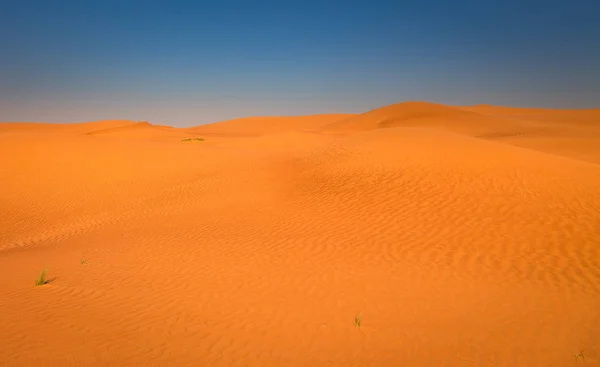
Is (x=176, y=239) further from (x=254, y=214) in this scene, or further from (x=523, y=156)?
(x=523, y=156)

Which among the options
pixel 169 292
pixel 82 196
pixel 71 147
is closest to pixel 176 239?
pixel 169 292

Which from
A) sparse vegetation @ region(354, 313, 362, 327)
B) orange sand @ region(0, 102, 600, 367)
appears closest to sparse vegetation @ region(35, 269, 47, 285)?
orange sand @ region(0, 102, 600, 367)

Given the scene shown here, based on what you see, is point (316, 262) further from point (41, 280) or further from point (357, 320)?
point (41, 280)

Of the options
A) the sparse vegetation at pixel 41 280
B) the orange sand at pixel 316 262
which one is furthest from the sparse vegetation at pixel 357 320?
the sparse vegetation at pixel 41 280

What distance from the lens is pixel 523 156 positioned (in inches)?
579

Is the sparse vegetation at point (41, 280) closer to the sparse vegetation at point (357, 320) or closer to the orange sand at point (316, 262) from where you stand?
the orange sand at point (316, 262)

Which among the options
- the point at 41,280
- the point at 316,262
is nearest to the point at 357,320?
the point at 316,262

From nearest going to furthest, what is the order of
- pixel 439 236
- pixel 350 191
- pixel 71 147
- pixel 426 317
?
pixel 426 317
pixel 439 236
pixel 350 191
pixel 71 147

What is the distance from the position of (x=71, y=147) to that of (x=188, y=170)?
26.5 ft

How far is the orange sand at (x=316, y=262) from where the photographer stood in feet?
15.4

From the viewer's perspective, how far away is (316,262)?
7.64 meters

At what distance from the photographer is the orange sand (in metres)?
4.70

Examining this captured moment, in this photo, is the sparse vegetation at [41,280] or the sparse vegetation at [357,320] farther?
the sparse vegetation at [41,280]

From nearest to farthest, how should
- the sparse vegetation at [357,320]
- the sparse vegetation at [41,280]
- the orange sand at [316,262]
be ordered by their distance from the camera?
1. the orange sand at [316,262]
2. the sparse vegetation at [357,320]
3. the sparse vegetation at [41,280]
